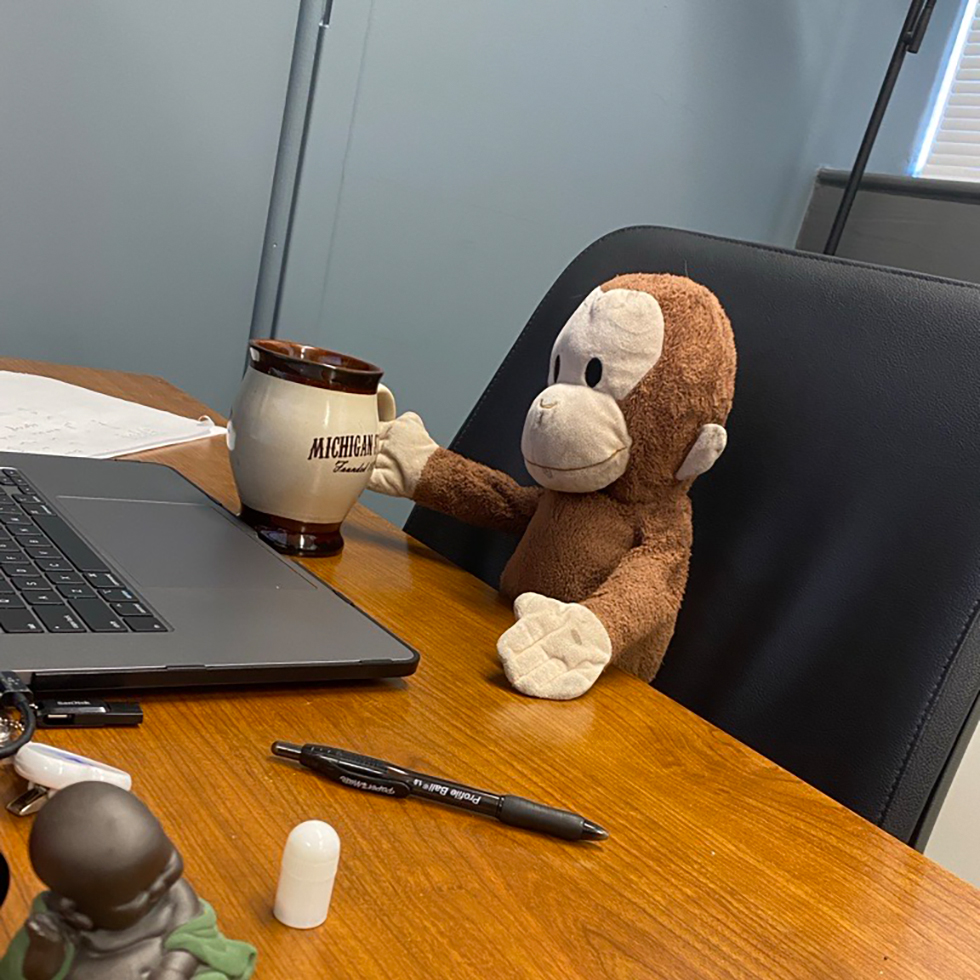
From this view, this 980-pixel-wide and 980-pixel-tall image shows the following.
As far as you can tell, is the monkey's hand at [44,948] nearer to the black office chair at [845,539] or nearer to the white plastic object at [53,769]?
the white plastic object at [53,769]

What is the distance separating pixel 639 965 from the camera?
0.33m

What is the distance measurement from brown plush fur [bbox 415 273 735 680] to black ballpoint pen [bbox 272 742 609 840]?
187mm

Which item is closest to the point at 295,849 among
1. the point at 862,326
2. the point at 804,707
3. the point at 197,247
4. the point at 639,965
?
the point at 639,965

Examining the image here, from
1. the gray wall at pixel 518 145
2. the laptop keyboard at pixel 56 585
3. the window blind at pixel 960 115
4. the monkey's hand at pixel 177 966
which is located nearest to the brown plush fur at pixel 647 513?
the laptop keyboard at pixel 56 585

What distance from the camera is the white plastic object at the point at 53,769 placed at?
12.8 inches

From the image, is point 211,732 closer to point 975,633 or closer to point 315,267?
point 975,633

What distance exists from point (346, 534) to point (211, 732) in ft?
1.18

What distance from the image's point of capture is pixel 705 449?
2.08 feet

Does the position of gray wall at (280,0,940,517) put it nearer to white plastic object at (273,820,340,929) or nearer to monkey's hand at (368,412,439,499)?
monkey's hand at (368,412,439,499)

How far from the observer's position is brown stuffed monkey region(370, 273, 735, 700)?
2.06 ft

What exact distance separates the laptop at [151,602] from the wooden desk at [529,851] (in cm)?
2

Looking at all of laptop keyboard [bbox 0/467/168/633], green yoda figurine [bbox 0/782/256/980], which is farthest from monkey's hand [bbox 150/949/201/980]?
laptop keyboard [bbox 0/467/168/633]

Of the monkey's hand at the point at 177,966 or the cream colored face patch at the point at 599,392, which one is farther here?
the cream colored face patch at the point at 599,392

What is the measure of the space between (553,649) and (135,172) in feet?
3.31
